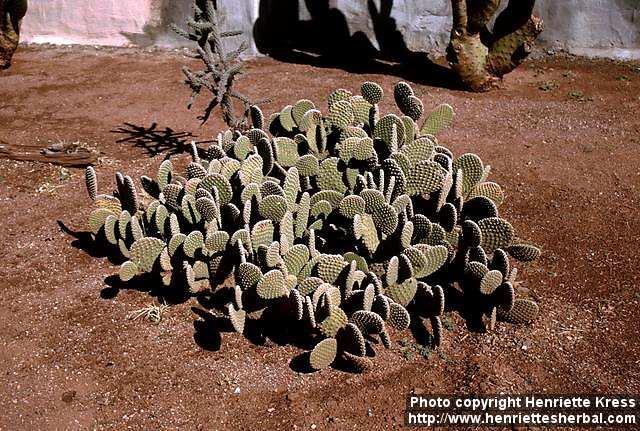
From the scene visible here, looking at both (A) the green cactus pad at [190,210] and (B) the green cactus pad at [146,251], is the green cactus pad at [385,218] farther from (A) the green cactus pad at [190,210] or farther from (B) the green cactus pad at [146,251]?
(B) the green cactus pad at [146,251]

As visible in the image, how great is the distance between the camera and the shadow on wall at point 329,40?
26.2ft

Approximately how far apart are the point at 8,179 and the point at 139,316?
7.60 ft

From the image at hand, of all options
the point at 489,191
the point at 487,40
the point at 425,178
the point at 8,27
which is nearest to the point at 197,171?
the point at 425,178

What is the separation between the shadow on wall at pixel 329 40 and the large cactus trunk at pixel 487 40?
0.80 m

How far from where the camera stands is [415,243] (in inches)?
146

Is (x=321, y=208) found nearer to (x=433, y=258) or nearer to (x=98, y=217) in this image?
(x=433, y=258)

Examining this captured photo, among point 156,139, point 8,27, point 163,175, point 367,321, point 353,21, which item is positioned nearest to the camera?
point 367,321

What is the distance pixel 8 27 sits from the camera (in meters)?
8.02

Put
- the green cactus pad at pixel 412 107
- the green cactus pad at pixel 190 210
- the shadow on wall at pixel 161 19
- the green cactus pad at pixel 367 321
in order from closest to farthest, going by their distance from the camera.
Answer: the green cactus pad at pixel 367 321
the green cactus pad at pixel 190 210
the green cactus pad at pixel 412 107
the shadow on wall at pixel 161 19

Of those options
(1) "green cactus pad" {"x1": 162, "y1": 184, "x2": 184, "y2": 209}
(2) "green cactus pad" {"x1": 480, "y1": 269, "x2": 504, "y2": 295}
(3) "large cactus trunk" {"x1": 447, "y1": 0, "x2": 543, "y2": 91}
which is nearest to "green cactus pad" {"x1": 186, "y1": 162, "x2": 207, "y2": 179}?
(1) "green cactus pad" {"x1": 162, "y1": 184, "x2": 184, "y2": 209}

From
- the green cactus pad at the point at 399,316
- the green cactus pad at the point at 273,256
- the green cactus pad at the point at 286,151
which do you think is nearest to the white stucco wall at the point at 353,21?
the green cactus pad at the point at 286,151

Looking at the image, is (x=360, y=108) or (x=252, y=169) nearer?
(x=252, y=169)

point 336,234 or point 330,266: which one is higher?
point 330,266

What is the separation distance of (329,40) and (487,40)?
7.63 feet
